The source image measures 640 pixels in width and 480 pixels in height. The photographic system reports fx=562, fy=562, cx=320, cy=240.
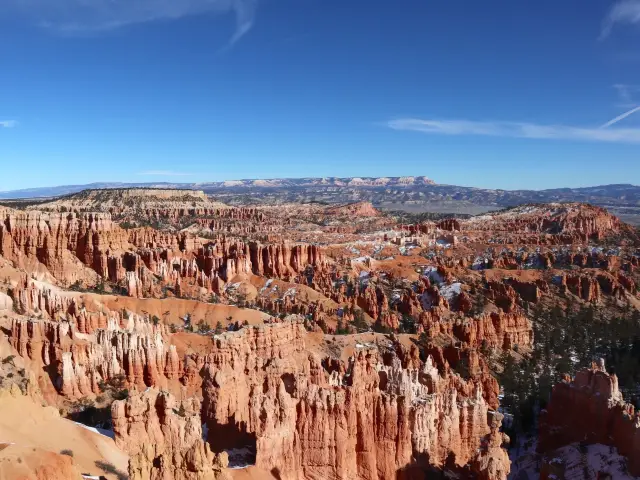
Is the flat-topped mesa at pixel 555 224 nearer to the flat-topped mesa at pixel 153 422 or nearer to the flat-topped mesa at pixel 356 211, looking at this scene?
the flat-topped mesa at pixel 356 211

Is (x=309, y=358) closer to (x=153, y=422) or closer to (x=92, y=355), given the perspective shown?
(x=92, y=355)

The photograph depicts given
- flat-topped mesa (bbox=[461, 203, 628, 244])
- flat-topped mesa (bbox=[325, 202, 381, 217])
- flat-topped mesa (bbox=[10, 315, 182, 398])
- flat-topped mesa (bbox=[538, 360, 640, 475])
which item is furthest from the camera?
flat-topped mesa (bbox=[325, 202, 381, 217])

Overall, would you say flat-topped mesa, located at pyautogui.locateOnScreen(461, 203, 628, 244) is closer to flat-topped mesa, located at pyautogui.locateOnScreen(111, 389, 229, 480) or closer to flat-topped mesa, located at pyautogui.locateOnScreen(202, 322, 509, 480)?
flat-topped mesa, located at pyautogui.locateOnScreen(202, 322, 509, 480)

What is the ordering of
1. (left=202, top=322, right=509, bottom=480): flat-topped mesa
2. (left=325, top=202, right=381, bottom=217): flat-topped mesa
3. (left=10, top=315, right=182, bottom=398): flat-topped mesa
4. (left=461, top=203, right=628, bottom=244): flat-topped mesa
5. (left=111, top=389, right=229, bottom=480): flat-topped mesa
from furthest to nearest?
1. (left=325, top=202, right=381, bottom=217): flat-topped mesa
2. (left=461, top=203, right=628, bottom=244): flat-topped mesa
3. (left=10, top=315, right=182, bottom=398): flat-topped mesa
4. (left=202, top=322, right=509, bottom=480): flat-topped mesa
5. (left=111, top=389, right=229, bottom=480): flat-topped mesa

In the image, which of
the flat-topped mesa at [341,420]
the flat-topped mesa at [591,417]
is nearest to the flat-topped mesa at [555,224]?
the flat-topped mesa at [591,417]

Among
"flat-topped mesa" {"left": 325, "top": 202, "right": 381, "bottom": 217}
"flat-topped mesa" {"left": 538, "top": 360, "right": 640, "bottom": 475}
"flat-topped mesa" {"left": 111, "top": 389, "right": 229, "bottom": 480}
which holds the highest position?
"flat-topped mesa" {"left": 325, "top": 202, "right": 381, "bottom": 217}

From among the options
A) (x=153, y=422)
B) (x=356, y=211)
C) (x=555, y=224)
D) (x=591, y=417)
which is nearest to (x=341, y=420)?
(x=153, y=422)

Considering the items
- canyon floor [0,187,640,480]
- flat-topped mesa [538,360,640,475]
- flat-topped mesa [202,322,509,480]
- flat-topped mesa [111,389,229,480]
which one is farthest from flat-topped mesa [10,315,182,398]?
flat-topped mesa [538,360,640,475]
